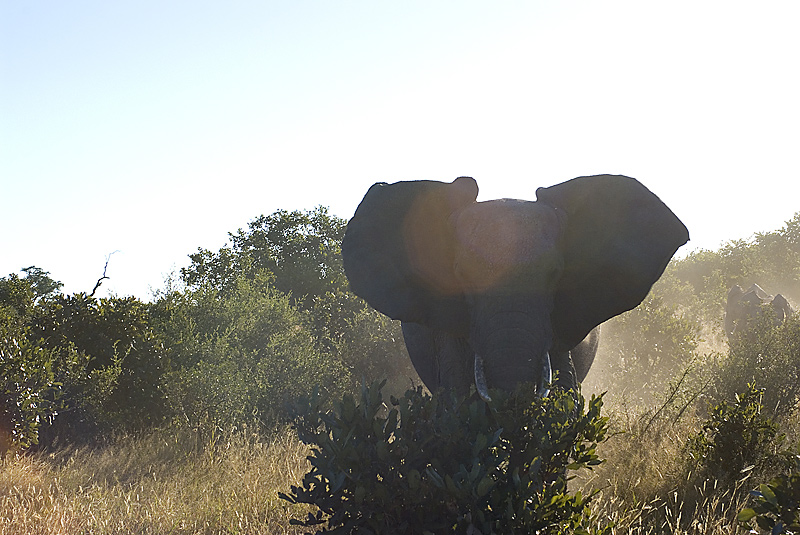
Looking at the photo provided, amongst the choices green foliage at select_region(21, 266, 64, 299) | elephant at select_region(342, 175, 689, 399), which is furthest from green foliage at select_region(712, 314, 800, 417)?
green foliage at select_region(21, 266, 64, 299)

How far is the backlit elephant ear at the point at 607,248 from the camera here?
242 inches

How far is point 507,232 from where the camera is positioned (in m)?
5.62

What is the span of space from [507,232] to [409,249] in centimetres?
109

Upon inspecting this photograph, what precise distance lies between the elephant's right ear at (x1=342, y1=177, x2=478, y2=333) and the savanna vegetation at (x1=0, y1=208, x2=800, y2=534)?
0.87m

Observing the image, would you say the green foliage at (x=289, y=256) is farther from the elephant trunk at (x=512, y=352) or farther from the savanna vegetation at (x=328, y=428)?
the elephant trunk at (x=512, y=352)

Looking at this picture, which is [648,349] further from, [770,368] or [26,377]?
[26,377]

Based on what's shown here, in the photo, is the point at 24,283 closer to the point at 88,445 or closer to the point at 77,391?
the point at 77,391

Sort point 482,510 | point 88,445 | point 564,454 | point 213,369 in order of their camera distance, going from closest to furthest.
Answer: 1. point 482,510
2. point 564,454
3. point 88,445
4. point 213,369

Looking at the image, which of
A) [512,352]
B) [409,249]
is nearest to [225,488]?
[409,249]

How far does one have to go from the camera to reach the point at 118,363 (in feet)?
33.6

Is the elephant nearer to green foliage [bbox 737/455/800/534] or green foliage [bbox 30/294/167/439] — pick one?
green foliage [bbox 737/455/800/534]

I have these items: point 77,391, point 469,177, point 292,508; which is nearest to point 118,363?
point 77,391

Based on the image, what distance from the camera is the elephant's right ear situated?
244 inches

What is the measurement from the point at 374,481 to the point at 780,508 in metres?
2.10
